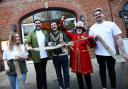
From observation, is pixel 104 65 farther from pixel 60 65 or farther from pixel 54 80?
pixel 54 80

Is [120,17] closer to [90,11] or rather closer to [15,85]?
[90,11]

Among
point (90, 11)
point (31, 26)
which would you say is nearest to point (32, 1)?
point (31, 26)

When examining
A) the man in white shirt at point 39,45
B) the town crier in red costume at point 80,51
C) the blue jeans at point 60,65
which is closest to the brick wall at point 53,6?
the man in white shirt at point 39,45

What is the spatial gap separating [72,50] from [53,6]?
7628 mm

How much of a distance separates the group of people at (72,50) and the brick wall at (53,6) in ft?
23.5

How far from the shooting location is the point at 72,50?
779cm

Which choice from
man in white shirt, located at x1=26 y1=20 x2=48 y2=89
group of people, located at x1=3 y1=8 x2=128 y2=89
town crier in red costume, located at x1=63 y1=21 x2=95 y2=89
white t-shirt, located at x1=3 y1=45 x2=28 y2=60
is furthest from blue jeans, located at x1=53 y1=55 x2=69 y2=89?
white t-shirt, located at x1=3 y1=45 x2=28 y2=60

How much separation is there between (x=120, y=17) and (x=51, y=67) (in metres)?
4.05

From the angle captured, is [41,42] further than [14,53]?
Yes

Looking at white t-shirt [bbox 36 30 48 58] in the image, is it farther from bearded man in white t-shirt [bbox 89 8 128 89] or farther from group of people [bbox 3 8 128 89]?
bearded man in white t-shirt [bbox 89 8 128 89]

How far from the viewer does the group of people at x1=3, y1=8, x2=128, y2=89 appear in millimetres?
7387

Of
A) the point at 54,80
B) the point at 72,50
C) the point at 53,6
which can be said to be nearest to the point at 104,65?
the point at 72,50

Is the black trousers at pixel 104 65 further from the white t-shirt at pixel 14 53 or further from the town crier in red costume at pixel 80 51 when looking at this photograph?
the white t-shirt at pixel 14 53

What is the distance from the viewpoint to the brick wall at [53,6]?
15.1m
